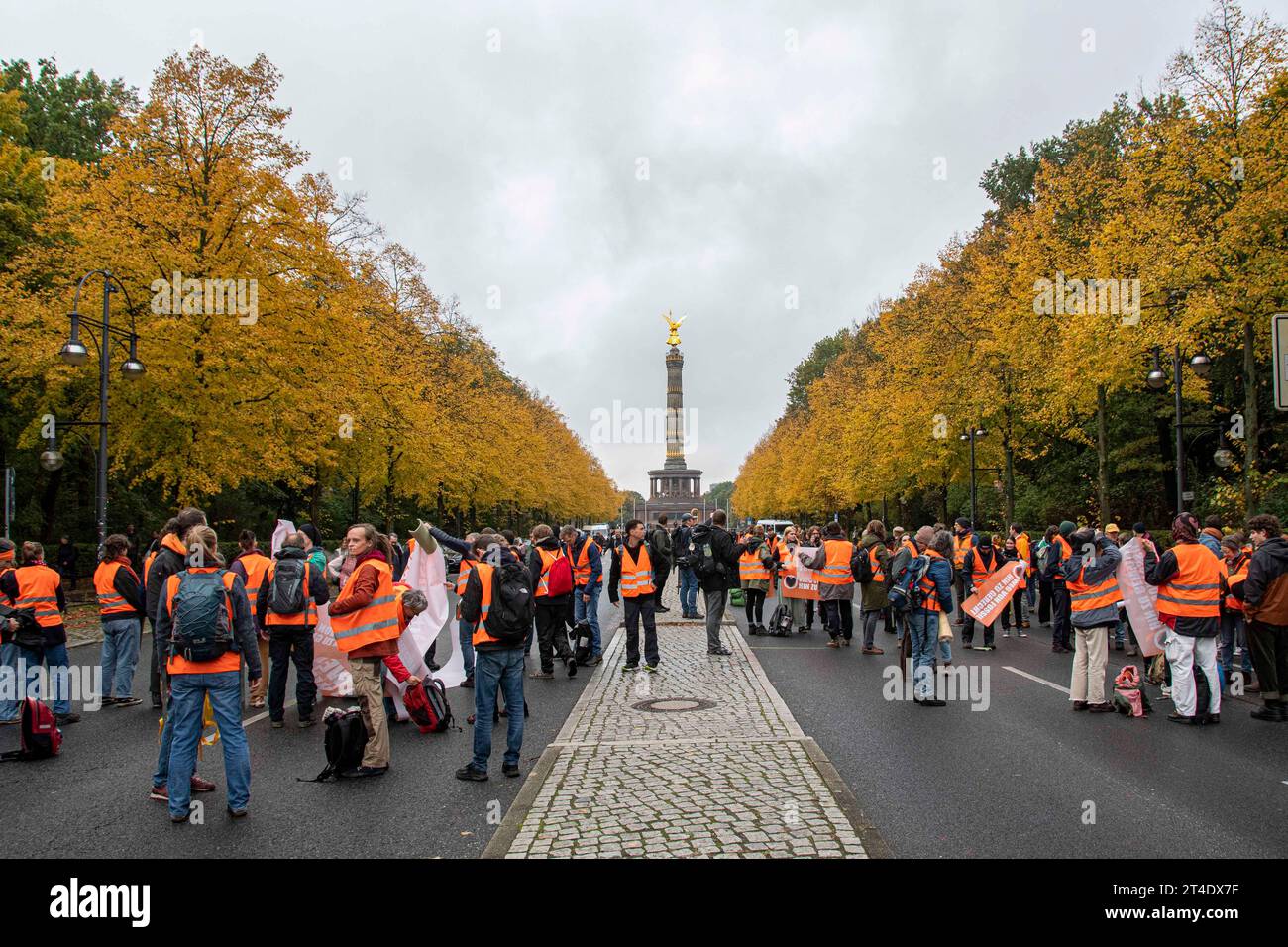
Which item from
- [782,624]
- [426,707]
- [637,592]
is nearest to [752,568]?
[782,624]

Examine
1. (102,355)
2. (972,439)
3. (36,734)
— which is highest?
(102,355)

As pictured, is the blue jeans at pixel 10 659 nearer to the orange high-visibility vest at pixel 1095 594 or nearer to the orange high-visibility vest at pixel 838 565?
the orange high-visibility vest at pixel 1095 594

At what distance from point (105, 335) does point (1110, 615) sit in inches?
703

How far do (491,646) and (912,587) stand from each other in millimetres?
5135

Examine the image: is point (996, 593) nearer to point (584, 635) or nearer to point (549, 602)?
point (584, 635)

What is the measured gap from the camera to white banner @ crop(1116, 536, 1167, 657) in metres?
10.1

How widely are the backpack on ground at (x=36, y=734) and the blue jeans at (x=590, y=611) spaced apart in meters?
6.28

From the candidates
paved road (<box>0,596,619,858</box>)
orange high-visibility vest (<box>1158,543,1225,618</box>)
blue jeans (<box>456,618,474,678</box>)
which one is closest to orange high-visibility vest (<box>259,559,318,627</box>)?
paved road (<box>0,596,619,858</box>)

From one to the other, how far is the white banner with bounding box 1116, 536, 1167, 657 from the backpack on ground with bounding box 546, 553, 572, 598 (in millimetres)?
6210

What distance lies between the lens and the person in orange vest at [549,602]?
11227mm

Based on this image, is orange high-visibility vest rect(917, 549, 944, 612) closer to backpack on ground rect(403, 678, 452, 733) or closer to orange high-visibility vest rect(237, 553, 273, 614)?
backpack on ground rect(403, 678, 452, 733)

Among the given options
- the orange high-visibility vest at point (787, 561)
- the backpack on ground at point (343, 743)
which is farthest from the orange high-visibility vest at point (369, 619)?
the orange high-visibility vest at point (787, 561)

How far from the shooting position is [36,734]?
7871mm
